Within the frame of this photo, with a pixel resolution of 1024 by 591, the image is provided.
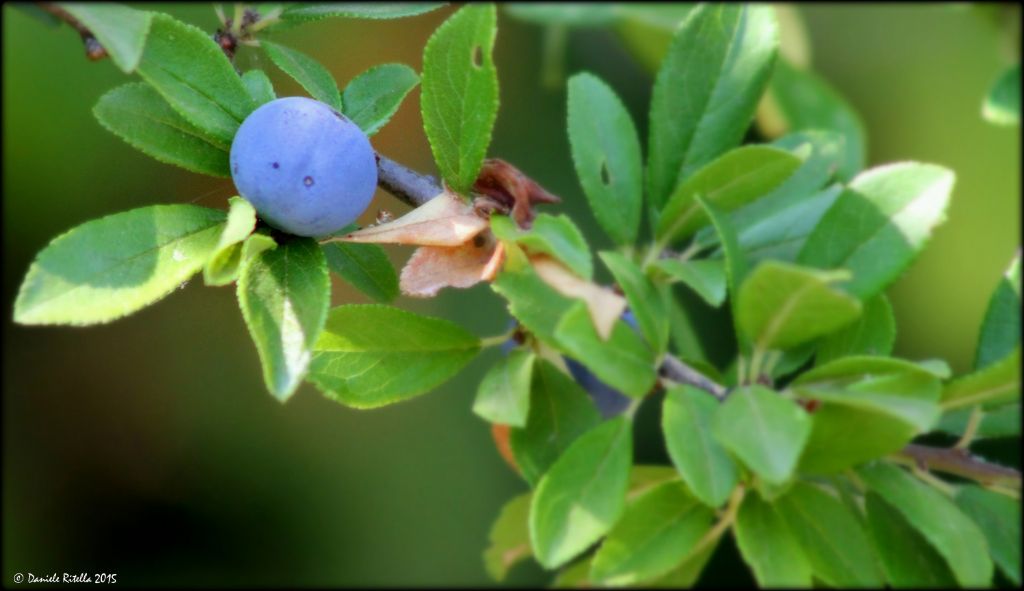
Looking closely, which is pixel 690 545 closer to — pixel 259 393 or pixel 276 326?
pixel 276 326

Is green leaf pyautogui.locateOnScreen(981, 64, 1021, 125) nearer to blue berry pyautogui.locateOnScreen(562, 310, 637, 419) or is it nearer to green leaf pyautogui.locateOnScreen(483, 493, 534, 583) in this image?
blue berry pyautogui.locateOnScreen(562, 310, 637, 419)

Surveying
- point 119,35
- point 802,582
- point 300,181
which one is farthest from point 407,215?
point 802,582

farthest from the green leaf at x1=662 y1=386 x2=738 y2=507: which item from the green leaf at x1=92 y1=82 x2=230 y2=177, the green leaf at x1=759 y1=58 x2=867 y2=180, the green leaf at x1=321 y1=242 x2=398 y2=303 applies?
the green leaf at x1=759 y1=58 x2=867 y2=180

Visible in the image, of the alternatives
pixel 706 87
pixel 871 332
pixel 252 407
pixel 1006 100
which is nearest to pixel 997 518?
pixel 871 332

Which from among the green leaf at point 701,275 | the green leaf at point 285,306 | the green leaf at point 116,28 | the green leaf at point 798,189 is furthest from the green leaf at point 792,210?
the green leaf at point 116,28

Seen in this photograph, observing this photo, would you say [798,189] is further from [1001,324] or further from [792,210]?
[1001,324]

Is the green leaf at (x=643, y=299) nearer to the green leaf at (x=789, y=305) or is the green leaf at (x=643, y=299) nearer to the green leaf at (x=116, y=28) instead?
the green leaf at (x=789, y=305)
